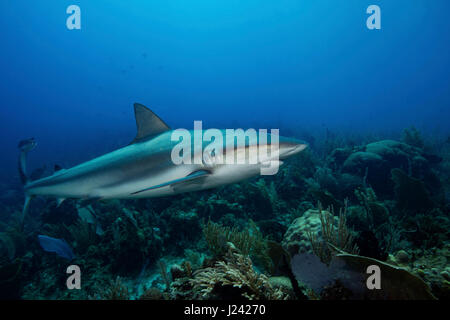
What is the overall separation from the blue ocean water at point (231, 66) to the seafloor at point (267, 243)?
82700mm

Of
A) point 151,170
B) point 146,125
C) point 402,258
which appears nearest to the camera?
point 402,258

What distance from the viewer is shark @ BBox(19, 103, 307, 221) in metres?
3.05

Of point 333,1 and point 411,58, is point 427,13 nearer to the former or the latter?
point 411,58

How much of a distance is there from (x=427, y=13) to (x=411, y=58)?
35849 mm

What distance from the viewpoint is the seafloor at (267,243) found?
2.19 m

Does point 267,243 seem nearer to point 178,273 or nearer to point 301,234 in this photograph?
point 301,234

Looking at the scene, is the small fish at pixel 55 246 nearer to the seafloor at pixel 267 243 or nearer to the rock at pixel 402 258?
the seafloor at pixel 267 243

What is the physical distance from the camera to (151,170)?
11.3 ft

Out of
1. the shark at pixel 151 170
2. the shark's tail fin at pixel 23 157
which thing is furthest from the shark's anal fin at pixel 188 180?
the shark's tail fin at pixel 23 157

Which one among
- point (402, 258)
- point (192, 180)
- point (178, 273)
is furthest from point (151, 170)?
point (402, 258)

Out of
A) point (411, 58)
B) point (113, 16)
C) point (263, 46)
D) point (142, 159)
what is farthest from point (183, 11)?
point (142, 159)

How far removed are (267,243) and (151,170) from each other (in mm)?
2466

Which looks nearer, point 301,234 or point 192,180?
point 192,180

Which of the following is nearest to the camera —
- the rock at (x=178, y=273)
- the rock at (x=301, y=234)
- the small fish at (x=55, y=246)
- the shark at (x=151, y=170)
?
the rock at (x=178, y=273)
